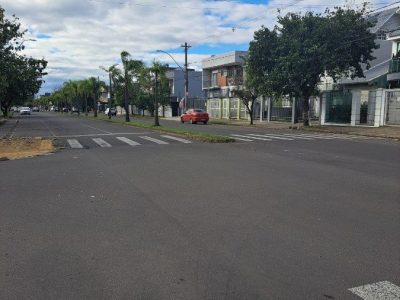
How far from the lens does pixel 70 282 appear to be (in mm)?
4254

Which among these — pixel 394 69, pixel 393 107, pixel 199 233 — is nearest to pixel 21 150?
pixel 199 233

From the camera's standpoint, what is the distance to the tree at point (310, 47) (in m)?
29.7

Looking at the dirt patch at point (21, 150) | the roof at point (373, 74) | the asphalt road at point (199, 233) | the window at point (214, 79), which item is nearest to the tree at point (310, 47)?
the roof at point (373, 74)

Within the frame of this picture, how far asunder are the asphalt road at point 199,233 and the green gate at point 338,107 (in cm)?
2416

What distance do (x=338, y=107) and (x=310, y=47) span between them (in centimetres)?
734

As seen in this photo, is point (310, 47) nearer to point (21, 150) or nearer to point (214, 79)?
point (21, 150)

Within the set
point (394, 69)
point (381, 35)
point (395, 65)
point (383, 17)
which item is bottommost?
point (394, 69)

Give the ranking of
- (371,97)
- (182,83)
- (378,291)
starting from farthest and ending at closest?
(182,83)
(371,97)
(378,291)

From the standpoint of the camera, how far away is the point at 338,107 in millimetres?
35000

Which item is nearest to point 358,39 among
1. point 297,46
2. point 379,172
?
point 297,46

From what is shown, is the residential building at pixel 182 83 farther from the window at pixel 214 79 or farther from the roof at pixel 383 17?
the roof at pixel 383 17

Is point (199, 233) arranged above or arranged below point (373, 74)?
below

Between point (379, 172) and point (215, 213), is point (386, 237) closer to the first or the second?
point (215, 213)

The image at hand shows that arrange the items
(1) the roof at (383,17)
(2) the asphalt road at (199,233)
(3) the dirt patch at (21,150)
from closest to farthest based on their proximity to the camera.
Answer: (2) the asphalt road at (199,233)
(3) the dirt patch at (21,150)
(1) the roof at (383,17)
